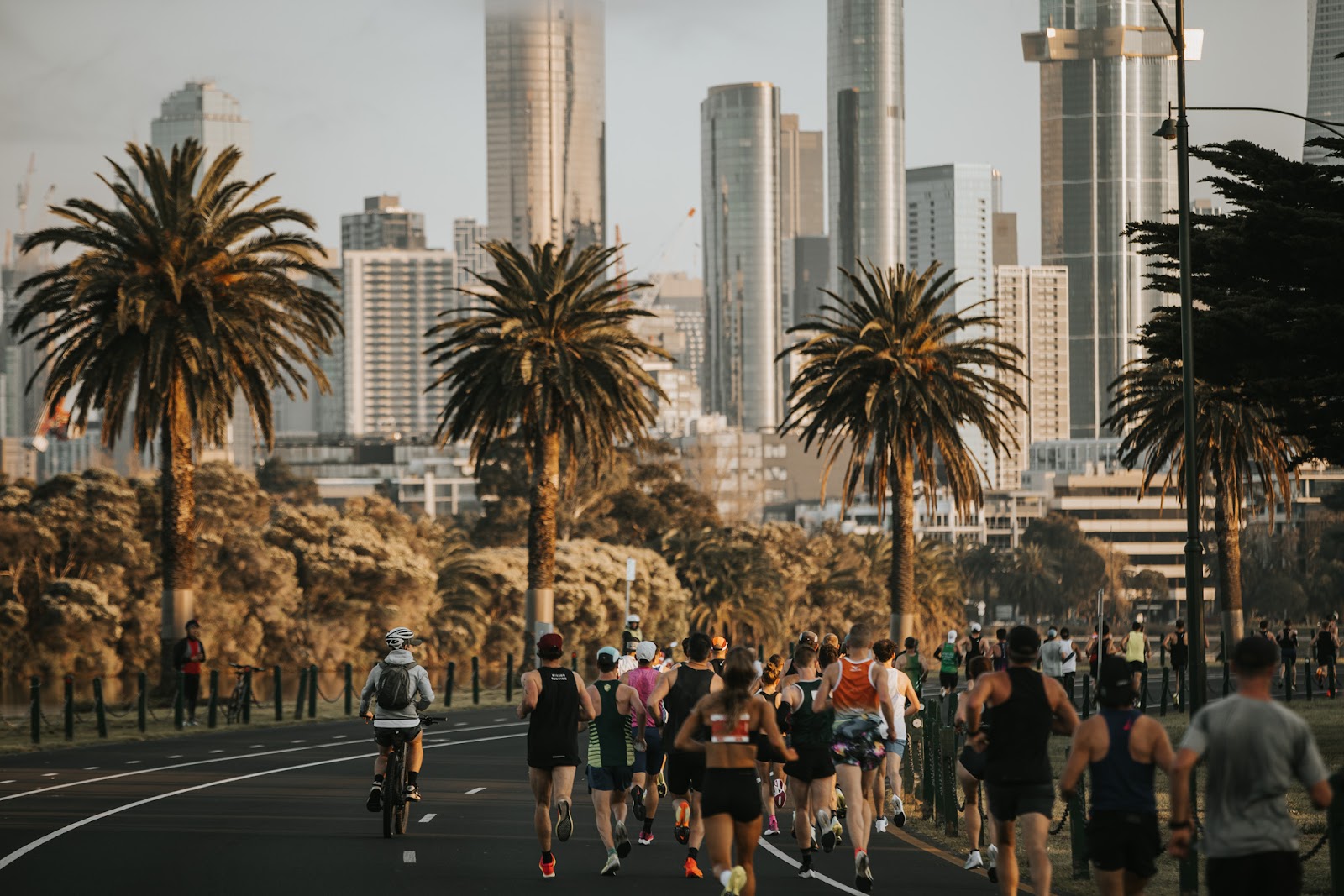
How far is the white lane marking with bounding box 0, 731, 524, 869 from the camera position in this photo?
1666 centimetres

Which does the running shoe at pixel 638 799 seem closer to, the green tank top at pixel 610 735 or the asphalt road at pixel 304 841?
the asphalt road at pixel 304 841

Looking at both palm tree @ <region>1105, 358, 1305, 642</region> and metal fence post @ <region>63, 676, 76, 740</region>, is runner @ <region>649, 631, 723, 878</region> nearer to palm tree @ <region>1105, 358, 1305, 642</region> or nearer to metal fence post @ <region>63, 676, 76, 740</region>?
metal fence post @ <region>63, 676, 76, 740</region>

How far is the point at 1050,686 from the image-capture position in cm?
1190

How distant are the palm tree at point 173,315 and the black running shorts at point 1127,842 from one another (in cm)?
3041

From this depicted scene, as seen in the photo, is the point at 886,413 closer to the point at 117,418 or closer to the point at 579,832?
the point at 117,418

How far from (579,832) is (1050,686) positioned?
800cm

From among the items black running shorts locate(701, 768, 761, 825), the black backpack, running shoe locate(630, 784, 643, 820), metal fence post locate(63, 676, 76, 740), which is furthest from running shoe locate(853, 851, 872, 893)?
metal fence post locate(63, 676, 76, 740)

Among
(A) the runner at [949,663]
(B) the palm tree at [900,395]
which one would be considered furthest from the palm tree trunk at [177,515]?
(B) the palm tree at [900,395]

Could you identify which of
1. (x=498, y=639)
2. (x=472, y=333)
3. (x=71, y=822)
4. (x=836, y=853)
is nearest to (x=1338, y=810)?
(x=836, y=853)

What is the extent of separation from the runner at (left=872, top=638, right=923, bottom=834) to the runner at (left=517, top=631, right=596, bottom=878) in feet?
10.3

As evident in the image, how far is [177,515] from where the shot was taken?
39.3m

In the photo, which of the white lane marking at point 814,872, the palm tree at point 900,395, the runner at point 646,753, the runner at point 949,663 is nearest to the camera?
the white lane marking at point 814,872

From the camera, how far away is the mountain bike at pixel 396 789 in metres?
17.2

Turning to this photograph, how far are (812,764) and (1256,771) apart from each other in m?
6.87
